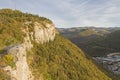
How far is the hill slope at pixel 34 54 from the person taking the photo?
1564 inches

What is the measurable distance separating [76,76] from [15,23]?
74.5 feet

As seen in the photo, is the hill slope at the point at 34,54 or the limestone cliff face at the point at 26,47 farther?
the hill slope at the point at 34,54

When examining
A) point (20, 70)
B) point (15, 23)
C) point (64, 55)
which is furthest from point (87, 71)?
point (20, 70)

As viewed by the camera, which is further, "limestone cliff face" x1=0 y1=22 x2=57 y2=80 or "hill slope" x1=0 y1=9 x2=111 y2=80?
"hill slope" x1=0 y1=9 x2=111 y2=80

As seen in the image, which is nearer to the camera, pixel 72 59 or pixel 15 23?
pixel 15 23

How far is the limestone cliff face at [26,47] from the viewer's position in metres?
39.5

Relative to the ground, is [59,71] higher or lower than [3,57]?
lower

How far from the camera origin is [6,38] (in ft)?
169

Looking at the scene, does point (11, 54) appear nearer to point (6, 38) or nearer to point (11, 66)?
point (11, 66)

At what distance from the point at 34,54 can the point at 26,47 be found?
3846 millimetres

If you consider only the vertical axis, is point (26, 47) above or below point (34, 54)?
above

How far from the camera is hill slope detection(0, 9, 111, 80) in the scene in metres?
39.7

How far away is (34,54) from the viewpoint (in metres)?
60.9

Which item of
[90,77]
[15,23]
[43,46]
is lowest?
[90,77]
